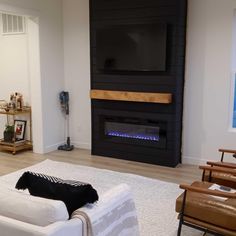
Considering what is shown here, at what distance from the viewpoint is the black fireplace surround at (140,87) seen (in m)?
4.46

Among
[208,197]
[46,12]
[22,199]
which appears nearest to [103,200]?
[22,199]

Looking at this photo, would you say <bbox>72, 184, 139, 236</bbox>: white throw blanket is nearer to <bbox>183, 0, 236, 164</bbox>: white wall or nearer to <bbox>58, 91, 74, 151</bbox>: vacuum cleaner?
<bbox>183, 0, 236, 164</bbox>: white wall

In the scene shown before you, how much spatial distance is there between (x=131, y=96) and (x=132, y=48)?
69 cm

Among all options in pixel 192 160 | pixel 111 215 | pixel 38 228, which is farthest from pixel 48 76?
pixel 38 228

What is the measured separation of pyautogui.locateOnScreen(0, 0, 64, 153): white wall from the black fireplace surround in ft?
2.46

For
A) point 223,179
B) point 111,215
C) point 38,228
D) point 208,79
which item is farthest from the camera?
point 208,79

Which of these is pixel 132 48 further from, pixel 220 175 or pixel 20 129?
pixel 20 129

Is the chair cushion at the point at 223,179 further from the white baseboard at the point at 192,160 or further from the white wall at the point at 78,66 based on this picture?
the white wall at the point at 78,66

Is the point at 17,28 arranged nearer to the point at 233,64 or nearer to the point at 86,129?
the point at 86,129

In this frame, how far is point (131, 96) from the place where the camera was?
15.6 feet

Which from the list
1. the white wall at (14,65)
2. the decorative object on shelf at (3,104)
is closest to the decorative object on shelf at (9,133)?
the decorative object on shelf at (3,104)

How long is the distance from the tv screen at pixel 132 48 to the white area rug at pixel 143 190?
60.6 inches

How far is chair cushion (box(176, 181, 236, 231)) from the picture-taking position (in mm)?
2352

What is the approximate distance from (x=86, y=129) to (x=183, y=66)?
2004mm
